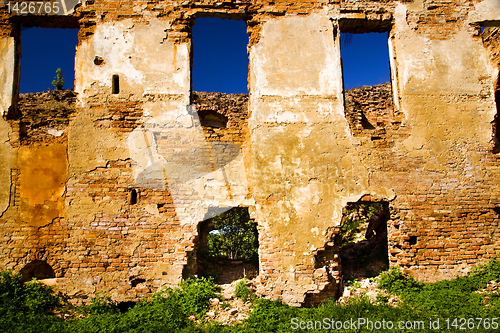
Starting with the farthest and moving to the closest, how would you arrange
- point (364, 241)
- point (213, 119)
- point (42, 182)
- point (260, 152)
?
point (213, 119) < point (364, 241) < point (260, 152) < point (42, 182)

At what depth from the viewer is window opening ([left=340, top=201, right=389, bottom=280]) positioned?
600 cm

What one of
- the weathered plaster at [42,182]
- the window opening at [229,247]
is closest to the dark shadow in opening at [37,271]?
the weathered plaster at [42,182]

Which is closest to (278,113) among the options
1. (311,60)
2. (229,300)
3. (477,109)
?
(311,60)

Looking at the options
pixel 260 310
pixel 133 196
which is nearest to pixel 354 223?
pixel 260 310

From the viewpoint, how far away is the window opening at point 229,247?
6473mm

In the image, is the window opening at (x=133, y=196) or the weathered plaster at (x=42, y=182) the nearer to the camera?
the weathered plaster at (x=42, y=182)

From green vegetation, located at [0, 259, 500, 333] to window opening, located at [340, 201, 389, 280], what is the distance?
2.85ft

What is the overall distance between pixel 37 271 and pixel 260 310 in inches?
148

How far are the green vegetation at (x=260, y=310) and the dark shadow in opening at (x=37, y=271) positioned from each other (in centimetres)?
17

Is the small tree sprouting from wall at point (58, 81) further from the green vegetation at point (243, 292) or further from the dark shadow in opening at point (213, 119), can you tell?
the green vegetation at point (243, 292)

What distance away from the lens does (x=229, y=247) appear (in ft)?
29.0

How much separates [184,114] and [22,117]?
2811 millimetres

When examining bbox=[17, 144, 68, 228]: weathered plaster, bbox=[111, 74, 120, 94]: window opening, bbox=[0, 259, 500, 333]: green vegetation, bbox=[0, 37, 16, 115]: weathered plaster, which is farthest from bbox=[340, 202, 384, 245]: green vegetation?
bbox=[0, 37, 16, 115]: weathered plaster

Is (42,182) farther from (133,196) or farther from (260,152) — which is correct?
(260,152)
